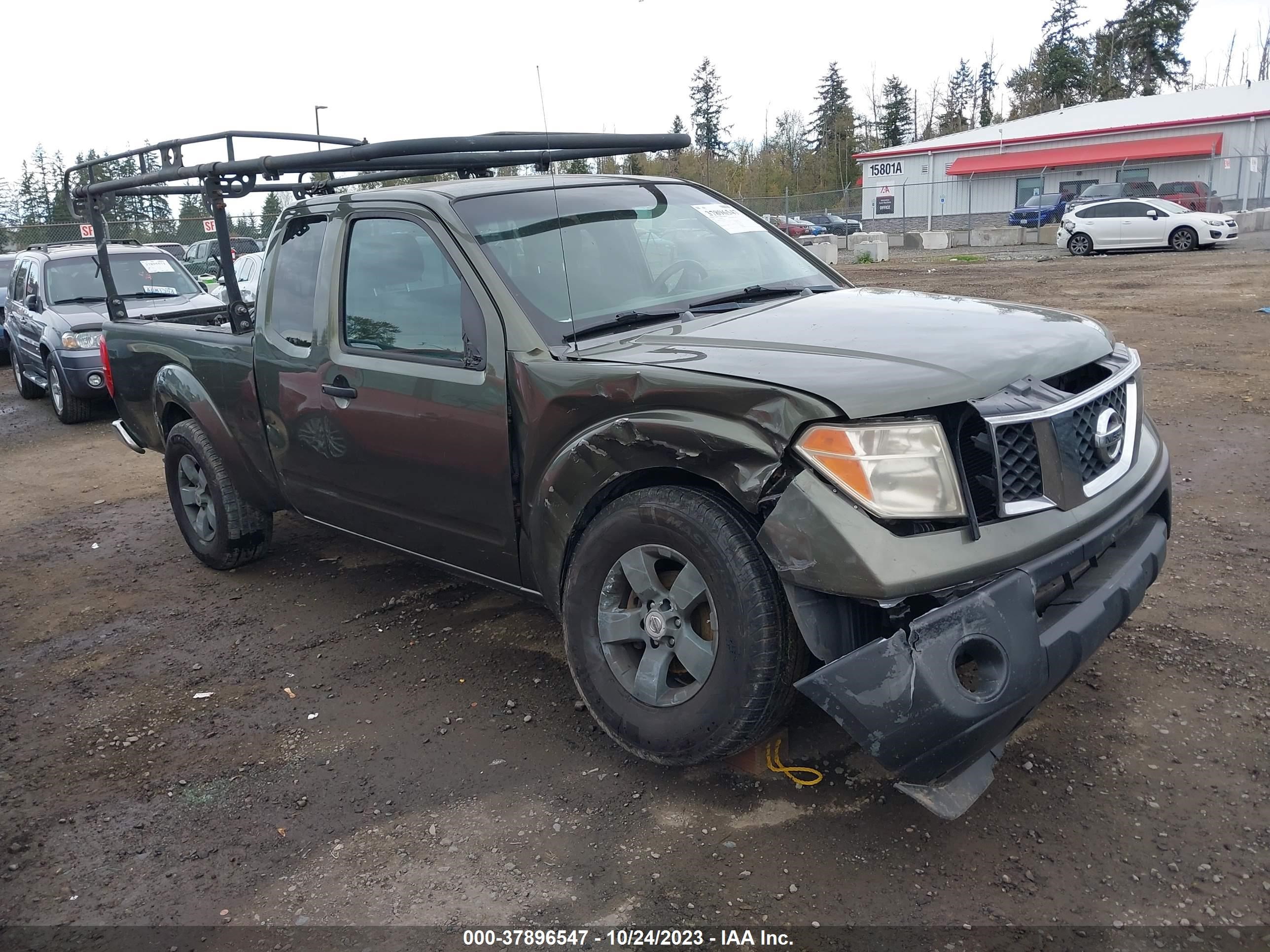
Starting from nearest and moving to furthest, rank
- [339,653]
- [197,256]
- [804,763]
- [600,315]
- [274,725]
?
1. [804,763]
2. [600,315]
3. [274,725]
4. [339,653]
5. [197,256]

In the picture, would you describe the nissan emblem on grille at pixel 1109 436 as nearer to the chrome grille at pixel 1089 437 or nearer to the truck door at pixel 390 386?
the chrome grille at pixel 1089 437

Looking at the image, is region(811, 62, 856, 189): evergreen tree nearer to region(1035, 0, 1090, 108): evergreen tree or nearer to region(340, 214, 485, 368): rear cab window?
region(1035, 0, 1090, 108): evergreen tree

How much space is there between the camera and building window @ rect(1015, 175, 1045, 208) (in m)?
39.8

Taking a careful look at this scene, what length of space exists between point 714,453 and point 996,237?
32811 mm

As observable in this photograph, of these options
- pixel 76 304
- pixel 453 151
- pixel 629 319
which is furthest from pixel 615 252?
pixel 76 304

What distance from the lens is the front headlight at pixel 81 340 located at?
35.2 ft

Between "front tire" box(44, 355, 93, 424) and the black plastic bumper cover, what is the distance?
10.8 meters

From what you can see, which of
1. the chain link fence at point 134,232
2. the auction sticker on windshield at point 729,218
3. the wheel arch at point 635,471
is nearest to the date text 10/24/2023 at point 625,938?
the wheel arch at point 635,471

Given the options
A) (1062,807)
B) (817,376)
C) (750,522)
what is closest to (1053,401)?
(817,376)

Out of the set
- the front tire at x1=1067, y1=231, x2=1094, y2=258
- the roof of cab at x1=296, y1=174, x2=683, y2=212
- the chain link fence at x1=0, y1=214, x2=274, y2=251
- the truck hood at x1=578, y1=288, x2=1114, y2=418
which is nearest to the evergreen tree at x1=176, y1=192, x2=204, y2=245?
the chain link fence at x1=0, y1=214, x2=274, y2=251

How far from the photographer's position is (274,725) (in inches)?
Result: 150

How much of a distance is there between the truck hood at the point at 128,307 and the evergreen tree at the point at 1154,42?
219 feet

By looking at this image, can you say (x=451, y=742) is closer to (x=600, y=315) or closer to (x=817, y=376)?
(x=600, y=315)

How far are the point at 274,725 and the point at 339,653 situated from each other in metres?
0.62
